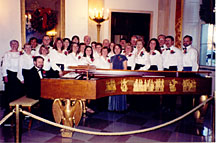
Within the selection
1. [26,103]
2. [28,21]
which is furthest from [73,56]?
[28,21]

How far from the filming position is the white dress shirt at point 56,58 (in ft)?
18.4

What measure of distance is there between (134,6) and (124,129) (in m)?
5.47

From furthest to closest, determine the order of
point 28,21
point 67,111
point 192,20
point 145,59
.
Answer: point 28,21, point 192,20, point 145,59, point 67,111

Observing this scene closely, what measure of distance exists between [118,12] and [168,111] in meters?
4.36

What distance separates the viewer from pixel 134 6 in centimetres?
865

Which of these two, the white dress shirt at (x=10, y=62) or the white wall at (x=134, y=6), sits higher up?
the white wall at (x=134, y=6)

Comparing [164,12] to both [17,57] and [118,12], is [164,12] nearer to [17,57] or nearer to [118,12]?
[118,12]

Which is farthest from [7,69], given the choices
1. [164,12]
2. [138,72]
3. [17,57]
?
[164,12]

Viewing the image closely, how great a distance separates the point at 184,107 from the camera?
229 inches

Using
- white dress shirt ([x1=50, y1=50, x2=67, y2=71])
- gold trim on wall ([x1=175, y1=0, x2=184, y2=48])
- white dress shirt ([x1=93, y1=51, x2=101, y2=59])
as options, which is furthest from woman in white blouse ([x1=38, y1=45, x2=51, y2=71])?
gold trim on wall ([x1=175, y1=0, x2=184, y2=48])

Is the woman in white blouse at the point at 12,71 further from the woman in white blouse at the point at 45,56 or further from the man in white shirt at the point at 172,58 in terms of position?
the man in white shirt at the point at 172,58

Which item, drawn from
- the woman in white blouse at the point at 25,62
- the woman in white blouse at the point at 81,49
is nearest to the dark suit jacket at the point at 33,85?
the woman in white blouse at the point at 25,62

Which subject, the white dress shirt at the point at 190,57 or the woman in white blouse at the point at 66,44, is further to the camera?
the woman in white blouse at the point at 66,44

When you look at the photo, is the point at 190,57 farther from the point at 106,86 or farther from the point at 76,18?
the point at 76,18
